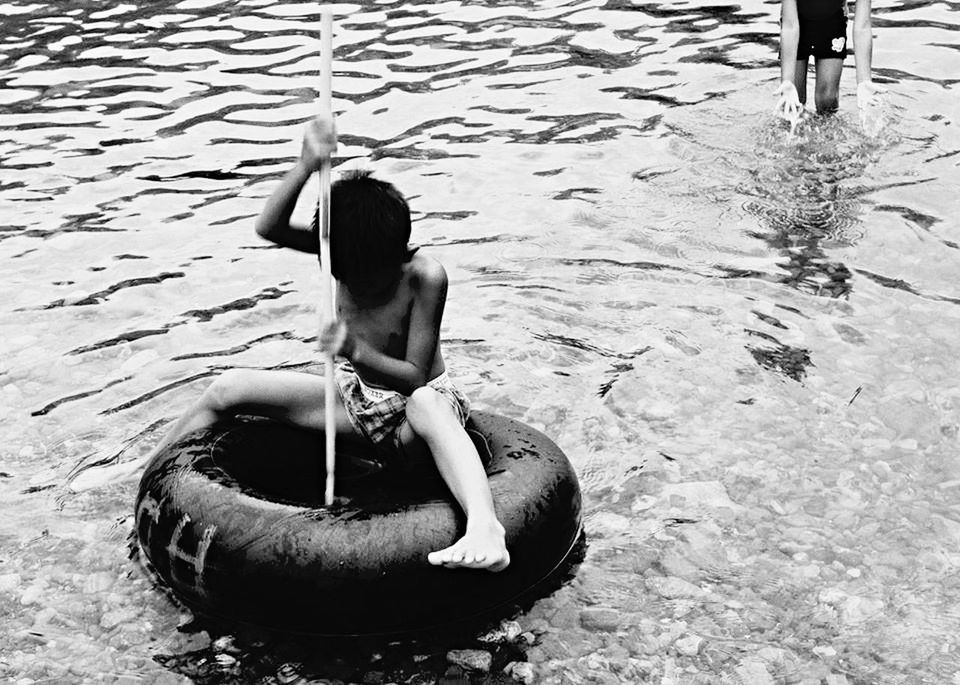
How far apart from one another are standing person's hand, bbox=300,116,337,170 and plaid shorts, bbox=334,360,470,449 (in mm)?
1055

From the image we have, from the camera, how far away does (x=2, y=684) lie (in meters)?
4.65

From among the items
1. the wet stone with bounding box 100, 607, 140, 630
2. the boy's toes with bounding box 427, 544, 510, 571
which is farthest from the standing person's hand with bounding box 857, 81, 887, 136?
the wet stone with bounding box 100, 607, 140, 630

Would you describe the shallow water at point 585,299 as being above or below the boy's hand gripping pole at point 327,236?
below

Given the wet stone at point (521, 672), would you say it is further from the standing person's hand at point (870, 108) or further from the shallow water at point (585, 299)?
the standing person's hand at point (870, 108)

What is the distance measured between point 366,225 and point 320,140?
1.31ft

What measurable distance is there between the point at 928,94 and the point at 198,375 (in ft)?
23.4

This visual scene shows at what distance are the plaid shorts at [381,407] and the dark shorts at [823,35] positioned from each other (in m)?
5.93

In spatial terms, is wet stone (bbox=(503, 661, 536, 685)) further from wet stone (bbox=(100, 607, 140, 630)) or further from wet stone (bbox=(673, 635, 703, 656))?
wet stone (bbox=(100, 607, 140, 630))

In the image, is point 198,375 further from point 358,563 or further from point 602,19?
point 602,19

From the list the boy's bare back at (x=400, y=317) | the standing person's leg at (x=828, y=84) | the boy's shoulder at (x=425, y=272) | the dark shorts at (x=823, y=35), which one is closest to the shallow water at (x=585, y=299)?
the standing person's leg at (x=828, y=84)

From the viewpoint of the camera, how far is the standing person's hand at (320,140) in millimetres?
4758

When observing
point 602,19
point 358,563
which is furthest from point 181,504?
point 602,19

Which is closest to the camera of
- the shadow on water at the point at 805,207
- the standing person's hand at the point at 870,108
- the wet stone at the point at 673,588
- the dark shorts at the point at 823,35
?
the wet stone at the point at 673,588

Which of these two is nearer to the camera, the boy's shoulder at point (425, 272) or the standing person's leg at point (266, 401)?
the boy's shoulder at point (425, 272)
